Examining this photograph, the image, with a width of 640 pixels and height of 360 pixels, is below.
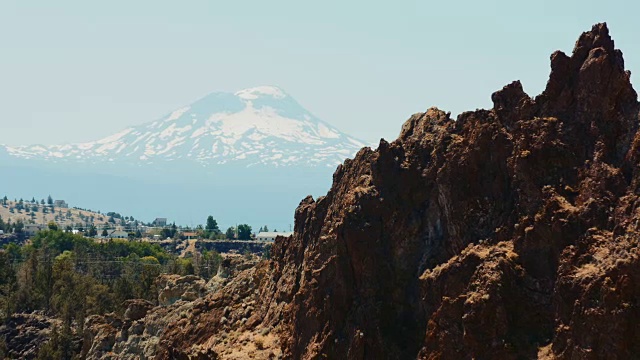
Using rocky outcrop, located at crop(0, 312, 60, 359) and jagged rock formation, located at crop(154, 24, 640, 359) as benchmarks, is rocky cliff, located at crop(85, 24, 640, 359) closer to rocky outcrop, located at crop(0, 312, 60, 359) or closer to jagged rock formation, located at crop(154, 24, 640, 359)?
jagged rock formation, located at crop(154, 24, 640, 359)

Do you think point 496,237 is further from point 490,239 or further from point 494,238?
point 490,239

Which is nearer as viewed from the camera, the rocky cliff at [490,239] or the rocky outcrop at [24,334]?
the rocky cliff at [490,239]

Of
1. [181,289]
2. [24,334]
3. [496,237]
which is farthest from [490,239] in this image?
[24,334]

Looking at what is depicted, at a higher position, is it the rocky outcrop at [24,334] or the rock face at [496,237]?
the rock face at [496,237]

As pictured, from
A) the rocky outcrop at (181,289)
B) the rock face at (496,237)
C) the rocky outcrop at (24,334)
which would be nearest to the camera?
the rock face at (496,237)

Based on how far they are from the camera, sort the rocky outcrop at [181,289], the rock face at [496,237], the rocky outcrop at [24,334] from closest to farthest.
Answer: the rock face at [496,237], the rocky outcrop at [181,289], the rocky outcrop at [24,334]

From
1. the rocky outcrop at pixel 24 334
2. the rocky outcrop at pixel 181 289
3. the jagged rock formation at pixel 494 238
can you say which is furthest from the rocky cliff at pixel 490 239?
the rocky outcrop at pixel 24 334

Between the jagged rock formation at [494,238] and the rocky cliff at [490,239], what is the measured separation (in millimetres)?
51

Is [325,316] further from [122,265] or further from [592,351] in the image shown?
[122,265]

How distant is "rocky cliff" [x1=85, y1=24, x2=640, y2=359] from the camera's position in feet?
106

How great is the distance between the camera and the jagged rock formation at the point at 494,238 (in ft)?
106

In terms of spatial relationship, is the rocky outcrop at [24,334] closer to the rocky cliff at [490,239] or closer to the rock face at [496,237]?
the rocky cliff at [490,239]

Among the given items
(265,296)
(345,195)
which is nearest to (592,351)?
(345,195)

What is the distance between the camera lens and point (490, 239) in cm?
3666
